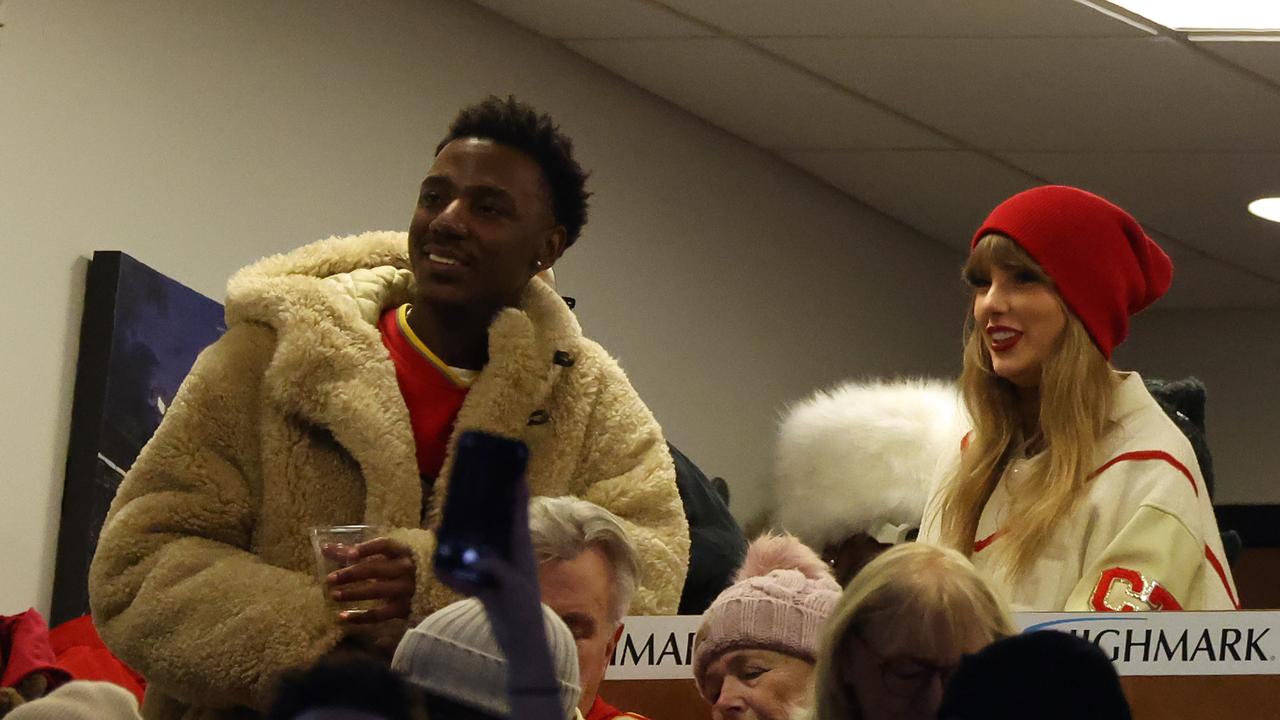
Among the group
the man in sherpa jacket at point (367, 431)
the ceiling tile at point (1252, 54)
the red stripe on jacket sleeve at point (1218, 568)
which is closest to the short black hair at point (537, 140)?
the man in sherpa jacket at point (367, 431)

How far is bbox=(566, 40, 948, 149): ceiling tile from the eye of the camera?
4652 mm

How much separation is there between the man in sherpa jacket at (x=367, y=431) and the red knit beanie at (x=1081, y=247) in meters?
0.54

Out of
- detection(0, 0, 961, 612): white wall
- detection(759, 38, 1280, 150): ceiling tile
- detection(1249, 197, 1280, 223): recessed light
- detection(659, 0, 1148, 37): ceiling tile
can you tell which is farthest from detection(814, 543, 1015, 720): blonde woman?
detection(1249, 197, 1280, 223): recessed light

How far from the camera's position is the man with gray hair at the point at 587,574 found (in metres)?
1.94

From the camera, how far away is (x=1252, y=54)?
420 cm

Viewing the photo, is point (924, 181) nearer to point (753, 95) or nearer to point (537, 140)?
point (753, 95)

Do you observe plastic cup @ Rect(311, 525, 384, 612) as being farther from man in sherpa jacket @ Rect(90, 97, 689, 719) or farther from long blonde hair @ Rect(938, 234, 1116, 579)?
long blonde hair @ Rect(938, 234, 1116, 579)

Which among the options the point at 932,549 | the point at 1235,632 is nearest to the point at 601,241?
the point at 1235,632

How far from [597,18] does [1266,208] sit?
6.74 ft

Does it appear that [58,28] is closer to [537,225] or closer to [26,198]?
[26,198]

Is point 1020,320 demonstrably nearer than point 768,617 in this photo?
No

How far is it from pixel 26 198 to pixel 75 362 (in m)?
0.29

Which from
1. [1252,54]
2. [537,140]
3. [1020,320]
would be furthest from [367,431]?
[1252,54]

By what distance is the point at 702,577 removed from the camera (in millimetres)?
3039
